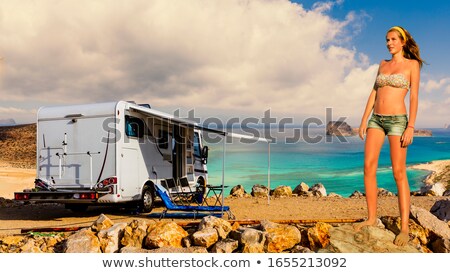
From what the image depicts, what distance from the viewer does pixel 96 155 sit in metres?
10.1

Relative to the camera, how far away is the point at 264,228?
22.0 ft

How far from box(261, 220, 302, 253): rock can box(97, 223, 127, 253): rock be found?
219 cm

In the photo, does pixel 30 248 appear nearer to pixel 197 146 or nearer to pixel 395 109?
pixel 395 109

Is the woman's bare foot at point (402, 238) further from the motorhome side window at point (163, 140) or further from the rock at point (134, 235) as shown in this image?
the motorhome side window at point (163, 140)

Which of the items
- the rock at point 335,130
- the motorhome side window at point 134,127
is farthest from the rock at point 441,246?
the motorhome side window at point 134,127

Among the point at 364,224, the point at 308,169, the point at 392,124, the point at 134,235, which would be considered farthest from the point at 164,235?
the point at 308,169

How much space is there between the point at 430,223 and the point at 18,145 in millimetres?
38224

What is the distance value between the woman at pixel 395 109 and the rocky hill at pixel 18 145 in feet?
99.4

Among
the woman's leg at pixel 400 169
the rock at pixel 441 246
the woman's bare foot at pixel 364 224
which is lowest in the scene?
the rock at pixel 441 246

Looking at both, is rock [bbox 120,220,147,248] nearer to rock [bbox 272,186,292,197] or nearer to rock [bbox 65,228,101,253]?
rock [bbox 65,228,101,253]

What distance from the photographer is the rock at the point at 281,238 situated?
6.46 meters

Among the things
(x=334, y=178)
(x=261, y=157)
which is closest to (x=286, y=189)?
(x=334, y=178)

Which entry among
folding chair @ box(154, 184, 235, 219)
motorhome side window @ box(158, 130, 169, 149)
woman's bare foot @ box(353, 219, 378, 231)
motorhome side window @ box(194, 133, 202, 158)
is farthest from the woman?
motorhome side window @ box(194, 133, 202, 158)

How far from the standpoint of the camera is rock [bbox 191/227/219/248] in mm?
6520
